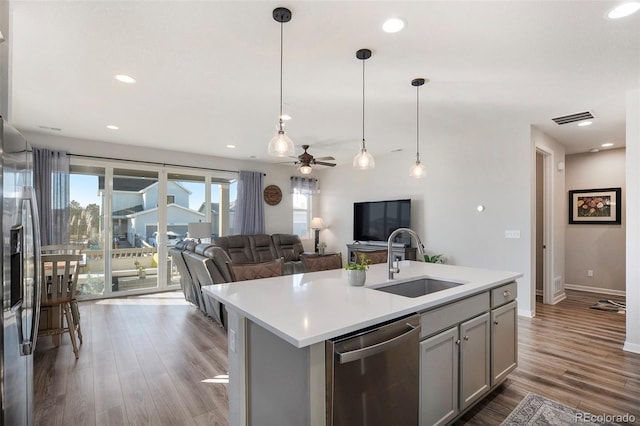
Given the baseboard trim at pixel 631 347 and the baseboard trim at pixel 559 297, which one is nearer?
the baseboard trim at pixel 631 347

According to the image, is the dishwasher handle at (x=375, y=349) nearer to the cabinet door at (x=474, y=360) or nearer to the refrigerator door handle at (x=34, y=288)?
the cabinet door at (x=474, y=360)

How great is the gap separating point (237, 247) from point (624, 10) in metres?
5.83

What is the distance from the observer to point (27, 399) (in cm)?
160

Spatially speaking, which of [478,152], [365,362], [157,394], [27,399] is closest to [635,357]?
[478,152]

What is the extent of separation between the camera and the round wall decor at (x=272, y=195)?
23.9 feet

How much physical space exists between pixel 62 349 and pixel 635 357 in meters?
5.65

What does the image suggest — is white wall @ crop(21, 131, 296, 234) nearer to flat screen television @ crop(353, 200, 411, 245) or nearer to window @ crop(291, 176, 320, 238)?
window @ crop(291, 176, 320, 238)

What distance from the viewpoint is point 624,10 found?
1.95m

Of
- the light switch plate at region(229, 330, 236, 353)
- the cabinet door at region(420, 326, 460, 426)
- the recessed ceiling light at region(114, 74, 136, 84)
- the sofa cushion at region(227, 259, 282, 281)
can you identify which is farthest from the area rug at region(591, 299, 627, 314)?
the recessed ceiling light at region(114, 74, 136, 84)

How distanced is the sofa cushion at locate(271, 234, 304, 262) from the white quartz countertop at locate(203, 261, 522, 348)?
4.21 meters

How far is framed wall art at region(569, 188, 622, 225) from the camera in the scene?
5.46m

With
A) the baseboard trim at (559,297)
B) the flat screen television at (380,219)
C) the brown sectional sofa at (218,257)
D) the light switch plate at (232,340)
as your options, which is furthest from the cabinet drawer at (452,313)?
the baseboard trim at (559,297)

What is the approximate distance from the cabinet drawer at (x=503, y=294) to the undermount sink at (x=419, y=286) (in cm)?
28

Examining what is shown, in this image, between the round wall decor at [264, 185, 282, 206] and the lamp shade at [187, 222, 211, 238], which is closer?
the lamp shade at [187, 222, 211, 238]
